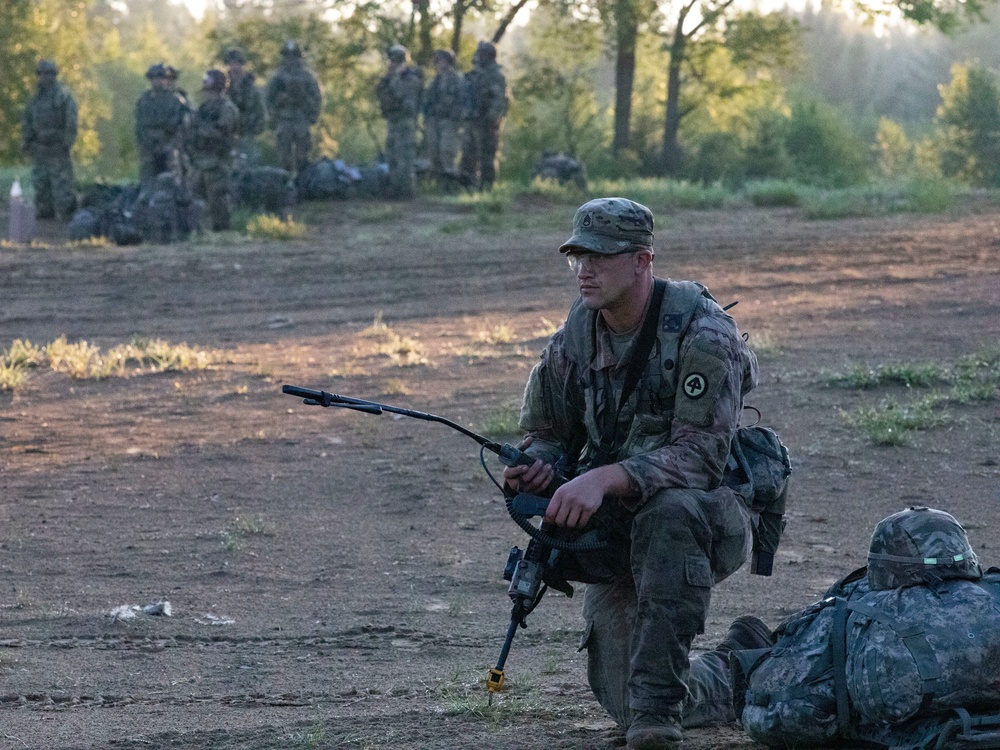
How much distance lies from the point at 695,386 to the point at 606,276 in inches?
15.8

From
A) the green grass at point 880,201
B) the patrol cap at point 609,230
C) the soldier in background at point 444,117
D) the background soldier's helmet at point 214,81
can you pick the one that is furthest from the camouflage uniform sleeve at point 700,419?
the soldier in background at point 444,117

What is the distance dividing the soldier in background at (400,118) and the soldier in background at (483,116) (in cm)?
91

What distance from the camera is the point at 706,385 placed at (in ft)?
12.9

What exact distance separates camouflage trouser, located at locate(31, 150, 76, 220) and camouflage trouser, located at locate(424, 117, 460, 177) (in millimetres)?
5342

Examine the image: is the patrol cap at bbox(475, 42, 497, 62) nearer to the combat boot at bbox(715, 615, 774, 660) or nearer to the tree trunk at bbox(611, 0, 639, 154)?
the tree trunk at bbox(611, 0, 639, 154)

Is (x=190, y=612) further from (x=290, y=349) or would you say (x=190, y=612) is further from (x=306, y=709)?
(x=290, y=349)

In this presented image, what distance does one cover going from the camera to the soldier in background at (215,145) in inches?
683

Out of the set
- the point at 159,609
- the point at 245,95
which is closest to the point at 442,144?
the point at 245,95

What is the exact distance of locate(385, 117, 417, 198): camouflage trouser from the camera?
2033cm

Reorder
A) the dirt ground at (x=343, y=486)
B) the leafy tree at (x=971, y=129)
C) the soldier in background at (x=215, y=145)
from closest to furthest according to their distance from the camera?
the dirt ground at (x=343, y=486)
the soldier in background at (x=215, y=145)
the leafy tree at (x=971, y=129)

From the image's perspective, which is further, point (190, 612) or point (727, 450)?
point (190, 612)

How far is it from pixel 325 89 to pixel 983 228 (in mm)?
14828

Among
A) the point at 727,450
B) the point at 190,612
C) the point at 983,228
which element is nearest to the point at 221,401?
the point at 190,612

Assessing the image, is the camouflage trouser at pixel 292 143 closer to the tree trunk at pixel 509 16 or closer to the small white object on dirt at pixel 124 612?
the tree trunk at pixel 509 16
